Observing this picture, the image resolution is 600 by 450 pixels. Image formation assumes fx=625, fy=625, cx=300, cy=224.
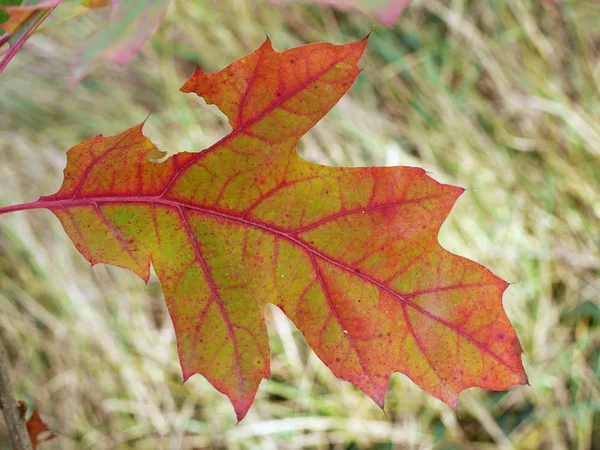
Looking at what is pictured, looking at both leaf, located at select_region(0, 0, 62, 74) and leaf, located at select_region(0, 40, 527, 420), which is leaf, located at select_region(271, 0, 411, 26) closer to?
leaf, located at select_region(0, 40, 527, 420)

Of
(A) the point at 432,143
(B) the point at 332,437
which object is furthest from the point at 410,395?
(A) the point at 432,143

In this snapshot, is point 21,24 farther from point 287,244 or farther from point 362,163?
point 362,163

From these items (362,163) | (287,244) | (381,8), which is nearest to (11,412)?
(287,244)

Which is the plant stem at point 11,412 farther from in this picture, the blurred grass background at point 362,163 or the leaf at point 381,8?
the blurred grass background at point 362,163

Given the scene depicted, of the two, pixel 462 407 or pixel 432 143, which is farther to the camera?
pixel 432 143

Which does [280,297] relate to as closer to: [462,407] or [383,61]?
[462,407]

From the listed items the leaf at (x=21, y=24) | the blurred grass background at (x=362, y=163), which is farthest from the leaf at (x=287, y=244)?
the blurred grass background at (x=362, y=163)

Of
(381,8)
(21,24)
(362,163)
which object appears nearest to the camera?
(381,8)
